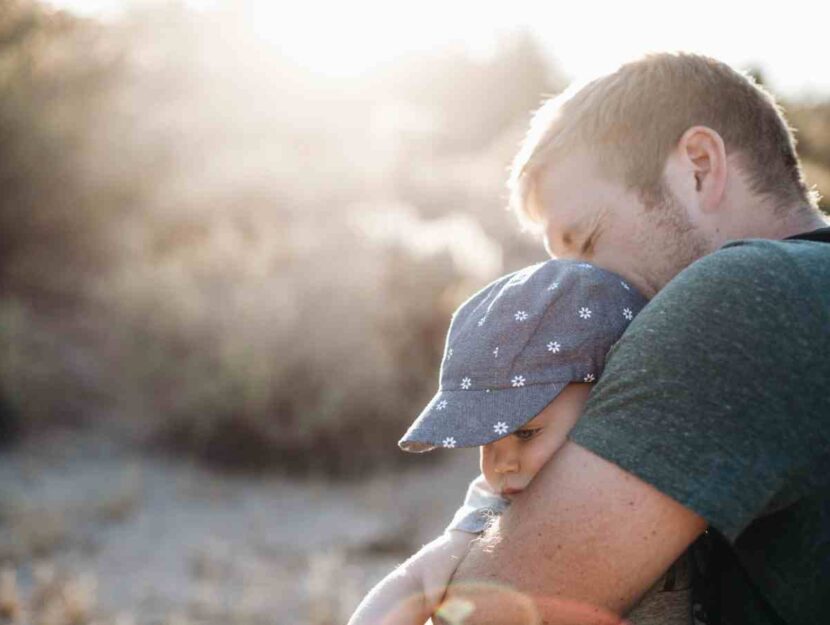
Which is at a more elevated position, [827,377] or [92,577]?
[827,377]

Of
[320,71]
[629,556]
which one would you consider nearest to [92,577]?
[629,556]

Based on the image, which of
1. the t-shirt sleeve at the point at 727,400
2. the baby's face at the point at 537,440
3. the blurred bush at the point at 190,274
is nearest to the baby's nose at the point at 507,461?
the baby's face at the point at 537,440

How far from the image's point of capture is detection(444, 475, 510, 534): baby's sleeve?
6.67ft

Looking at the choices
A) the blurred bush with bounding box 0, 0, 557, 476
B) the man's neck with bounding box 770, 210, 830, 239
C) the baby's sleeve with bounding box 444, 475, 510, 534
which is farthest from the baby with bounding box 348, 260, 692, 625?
the blurred bush with bounding box 0, 0, 557, 476

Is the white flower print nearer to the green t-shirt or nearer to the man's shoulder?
the green t-shirt

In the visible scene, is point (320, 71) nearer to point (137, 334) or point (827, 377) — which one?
point (137, 334)

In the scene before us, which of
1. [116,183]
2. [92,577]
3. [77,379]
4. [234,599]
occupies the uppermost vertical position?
[116,183]

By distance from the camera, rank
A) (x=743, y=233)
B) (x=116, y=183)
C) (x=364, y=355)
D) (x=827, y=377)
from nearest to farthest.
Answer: (x=827, y=377) → (x=743, y=233) → (x=364, y=355) → (x=116, y=183)

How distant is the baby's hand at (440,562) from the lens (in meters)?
1.91

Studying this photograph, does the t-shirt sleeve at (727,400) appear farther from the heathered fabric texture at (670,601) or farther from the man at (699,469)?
the heathered fabric texture at (670,601)

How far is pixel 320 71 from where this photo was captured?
58.0ft

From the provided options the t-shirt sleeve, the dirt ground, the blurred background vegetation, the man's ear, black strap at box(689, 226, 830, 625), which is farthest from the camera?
the blurred background vegetation

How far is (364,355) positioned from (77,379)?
2.32 meters

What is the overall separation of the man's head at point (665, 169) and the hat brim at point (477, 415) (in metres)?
0.45
